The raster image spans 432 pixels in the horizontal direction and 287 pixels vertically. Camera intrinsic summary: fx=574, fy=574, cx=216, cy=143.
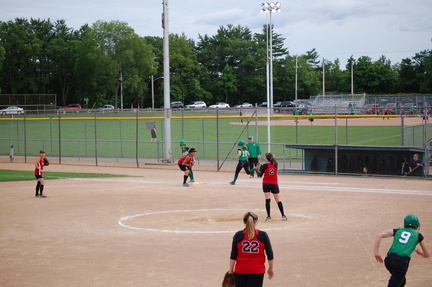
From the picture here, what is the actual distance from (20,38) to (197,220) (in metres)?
89.7

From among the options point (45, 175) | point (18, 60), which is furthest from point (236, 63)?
point (45, 175)

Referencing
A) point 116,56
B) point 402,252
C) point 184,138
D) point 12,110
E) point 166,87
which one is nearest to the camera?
point 402,252

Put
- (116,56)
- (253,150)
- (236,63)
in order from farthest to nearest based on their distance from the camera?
(236,63)
(116,56)
(253,150)

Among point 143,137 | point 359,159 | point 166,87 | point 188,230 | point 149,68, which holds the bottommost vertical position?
point 188,230

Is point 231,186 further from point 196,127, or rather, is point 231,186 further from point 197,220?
point 196,127

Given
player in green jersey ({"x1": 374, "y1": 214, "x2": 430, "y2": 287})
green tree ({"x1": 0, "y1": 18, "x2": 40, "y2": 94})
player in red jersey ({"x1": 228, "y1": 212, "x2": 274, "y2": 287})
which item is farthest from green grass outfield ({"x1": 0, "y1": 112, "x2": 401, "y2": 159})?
green tree ({"x1": 0, "y1": 18, "x2": 40, "y2": 94})

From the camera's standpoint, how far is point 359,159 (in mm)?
28375

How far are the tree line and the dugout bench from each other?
6590 cm

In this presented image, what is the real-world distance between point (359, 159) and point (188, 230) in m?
15.7

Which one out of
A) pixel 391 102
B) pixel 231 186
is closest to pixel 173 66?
pixel 391 102

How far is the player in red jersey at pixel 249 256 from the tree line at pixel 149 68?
283ft

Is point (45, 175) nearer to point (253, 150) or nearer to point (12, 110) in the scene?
point (253, 150)

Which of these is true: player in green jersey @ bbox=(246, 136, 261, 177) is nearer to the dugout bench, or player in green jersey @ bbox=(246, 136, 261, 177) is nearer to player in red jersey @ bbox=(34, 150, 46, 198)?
the dugout bench

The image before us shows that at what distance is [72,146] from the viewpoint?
48.0 meters
